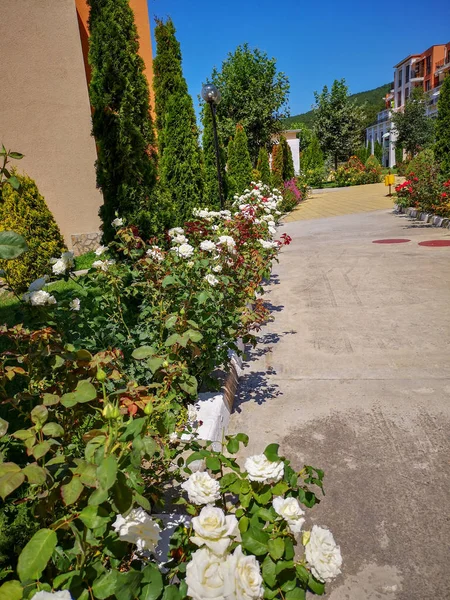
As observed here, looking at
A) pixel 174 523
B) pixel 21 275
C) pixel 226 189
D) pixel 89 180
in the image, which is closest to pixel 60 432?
pixel 174 523

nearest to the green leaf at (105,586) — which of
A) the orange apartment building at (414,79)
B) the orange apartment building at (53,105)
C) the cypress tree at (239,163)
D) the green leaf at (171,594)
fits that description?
the green leaf at (171,594)

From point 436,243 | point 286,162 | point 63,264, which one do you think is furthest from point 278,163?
point 63,264

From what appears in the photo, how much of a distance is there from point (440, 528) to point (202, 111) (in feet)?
53.3

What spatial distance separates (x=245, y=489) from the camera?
139cm

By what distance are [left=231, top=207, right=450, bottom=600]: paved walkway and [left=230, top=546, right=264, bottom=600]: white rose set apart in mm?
1132

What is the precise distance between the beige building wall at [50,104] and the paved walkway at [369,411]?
18.2 ft

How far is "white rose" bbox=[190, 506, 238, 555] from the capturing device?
1.02 m

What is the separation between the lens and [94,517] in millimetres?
1112

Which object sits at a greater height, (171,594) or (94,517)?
(94,517)

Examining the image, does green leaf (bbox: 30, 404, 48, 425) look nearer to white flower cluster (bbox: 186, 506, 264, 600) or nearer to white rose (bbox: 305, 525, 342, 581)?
white flower cluster (bbox: 186, 506, 264, 600)

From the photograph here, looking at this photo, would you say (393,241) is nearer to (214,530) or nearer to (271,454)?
(271,454)

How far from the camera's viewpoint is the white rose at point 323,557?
3.61 feet

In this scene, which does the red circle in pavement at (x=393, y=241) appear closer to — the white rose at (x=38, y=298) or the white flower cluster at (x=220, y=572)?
the white rose at (x=38, y=298)

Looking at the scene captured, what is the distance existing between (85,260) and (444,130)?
1113 centimetres
